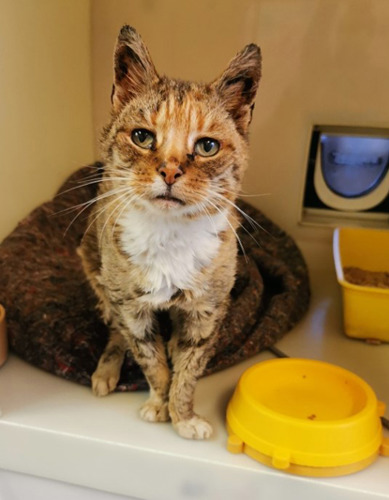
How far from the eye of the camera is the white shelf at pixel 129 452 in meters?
0.79

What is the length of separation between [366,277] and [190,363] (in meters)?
0.68

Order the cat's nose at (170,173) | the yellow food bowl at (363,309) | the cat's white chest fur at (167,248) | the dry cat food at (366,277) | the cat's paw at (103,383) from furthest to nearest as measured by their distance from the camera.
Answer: the dry cat food at (366,277)
the yellow food bowl at (363,309)
the cat's paw at (103,383)
the cat's white chest fur at (167,248)
the cat's nose at (170,173)

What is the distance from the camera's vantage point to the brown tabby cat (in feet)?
2.46

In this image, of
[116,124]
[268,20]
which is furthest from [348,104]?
[116,124]

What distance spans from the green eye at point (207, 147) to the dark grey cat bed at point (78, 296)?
0.45 m

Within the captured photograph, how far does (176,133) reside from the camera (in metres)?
0.75

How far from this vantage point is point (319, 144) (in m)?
1.49

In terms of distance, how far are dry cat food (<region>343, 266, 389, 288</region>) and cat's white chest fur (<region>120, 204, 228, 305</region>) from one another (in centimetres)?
64

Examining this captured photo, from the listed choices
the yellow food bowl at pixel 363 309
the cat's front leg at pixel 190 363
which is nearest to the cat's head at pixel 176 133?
the cat's front leg at pixel 190 363

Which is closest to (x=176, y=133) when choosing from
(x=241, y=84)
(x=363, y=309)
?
(x=241, y=84)

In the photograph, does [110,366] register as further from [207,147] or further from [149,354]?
[207,147]

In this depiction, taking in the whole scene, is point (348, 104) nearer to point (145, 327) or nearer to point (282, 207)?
point (282, 207)

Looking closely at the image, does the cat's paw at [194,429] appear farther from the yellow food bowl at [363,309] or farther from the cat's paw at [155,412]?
the yellow food bowl at [363,309]

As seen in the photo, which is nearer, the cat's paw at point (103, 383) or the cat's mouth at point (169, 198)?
the cat's mouth at point (169, 198)
